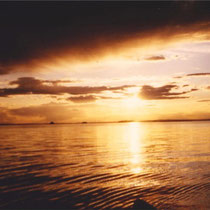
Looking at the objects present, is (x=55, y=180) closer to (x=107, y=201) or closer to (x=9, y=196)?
(x=9, y=196)

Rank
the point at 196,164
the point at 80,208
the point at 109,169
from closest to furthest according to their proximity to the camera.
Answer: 1. the point at 80,208
2. the point at 109,169
3. the point at 196,164

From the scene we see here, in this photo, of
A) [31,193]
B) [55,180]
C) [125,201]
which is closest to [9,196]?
[31,193]

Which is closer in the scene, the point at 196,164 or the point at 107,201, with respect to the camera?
the point at 107,201

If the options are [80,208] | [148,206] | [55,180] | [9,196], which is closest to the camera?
[148,206]

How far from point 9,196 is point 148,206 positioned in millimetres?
10232

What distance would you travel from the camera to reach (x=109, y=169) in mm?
25516

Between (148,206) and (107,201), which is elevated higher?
(148,206)

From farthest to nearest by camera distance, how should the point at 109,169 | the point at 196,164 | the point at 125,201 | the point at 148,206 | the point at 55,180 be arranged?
1. the point at 196,164
2. the point at 109,169
3. the point at 55,180
4. the point at 125,201
5. the point at 148,206

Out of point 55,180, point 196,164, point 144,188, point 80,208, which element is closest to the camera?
point 80,208

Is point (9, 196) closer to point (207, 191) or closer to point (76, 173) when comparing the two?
point (76, 173)

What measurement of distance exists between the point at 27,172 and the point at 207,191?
56.2 feet

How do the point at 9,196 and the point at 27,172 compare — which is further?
the point at 27,172

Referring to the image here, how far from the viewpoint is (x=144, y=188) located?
18.2 meters

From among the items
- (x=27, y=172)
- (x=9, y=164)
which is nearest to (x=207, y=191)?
(x=27, y=172)
